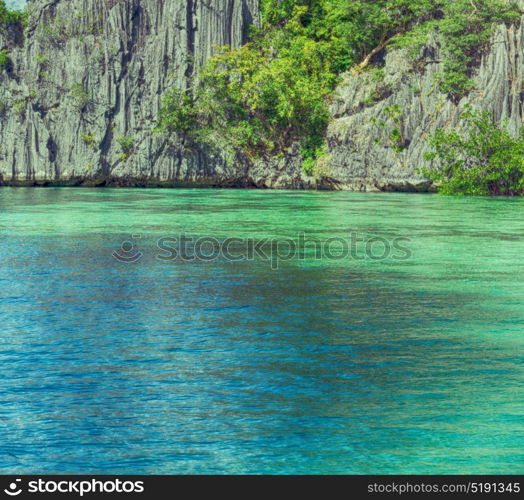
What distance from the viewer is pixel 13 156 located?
5556 centimetres

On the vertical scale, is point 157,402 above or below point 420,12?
below

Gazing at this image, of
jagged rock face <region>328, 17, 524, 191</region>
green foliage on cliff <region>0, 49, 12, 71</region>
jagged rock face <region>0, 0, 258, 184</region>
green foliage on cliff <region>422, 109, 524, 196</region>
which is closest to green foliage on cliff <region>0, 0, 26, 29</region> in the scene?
jagged rock face <region>0, 0, 258, 184</region>

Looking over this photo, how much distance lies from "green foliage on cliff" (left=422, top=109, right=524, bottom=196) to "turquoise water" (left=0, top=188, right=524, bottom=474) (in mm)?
28229

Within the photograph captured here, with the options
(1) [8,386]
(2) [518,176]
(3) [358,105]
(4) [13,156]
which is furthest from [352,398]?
(4) [13,156]

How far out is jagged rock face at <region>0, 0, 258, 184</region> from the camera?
A: 54.5 metres

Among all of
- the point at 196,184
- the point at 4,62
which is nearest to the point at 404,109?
the point at 196,184

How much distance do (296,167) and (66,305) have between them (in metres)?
42.4

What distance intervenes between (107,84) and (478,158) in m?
25.8

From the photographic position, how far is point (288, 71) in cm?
4997

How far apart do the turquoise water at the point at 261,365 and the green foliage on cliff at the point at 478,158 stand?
28229 mm

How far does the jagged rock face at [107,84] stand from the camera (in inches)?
2144

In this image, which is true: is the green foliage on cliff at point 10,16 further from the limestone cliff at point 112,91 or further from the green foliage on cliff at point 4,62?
the green foliage on cliff at point 4,62

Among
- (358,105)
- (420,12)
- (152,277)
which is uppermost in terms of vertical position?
(420,12)
